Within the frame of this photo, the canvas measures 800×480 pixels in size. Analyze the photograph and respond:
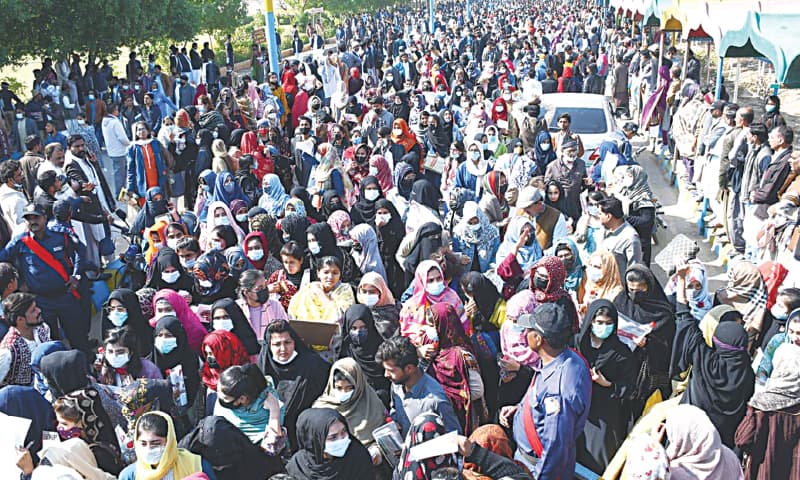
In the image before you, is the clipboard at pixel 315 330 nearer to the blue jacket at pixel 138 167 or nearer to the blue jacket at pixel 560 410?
the blue jacket at pixel 560 410

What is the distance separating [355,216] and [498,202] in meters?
1.33

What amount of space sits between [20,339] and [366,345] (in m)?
2.08

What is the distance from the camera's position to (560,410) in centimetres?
354

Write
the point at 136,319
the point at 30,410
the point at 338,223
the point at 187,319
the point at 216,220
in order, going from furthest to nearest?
the point at 216,220 → the point at 338,223 → the point at 187,319 → the point at 136,319 → the point at 30,410

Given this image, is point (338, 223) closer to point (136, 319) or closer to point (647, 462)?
point (136, 319)

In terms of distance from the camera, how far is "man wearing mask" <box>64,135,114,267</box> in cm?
732

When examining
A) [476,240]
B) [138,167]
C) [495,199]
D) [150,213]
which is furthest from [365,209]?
[138,167]

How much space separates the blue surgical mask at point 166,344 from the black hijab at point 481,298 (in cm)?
183

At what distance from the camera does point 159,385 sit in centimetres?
405

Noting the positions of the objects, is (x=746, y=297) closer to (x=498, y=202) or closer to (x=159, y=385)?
(x=498, y=202)

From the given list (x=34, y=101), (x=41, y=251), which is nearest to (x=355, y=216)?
(x=41, y=251)

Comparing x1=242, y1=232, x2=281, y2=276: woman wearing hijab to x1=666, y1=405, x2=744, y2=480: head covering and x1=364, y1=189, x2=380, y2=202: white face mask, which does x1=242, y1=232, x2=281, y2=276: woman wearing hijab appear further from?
x1=666, y1=405, x2=744, y2=480: head covering

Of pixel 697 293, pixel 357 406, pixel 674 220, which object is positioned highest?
pixel 697 293

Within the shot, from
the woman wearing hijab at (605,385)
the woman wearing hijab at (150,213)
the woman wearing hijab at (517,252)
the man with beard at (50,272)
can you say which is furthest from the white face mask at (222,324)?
the woman wearing hijab at (150,213)
